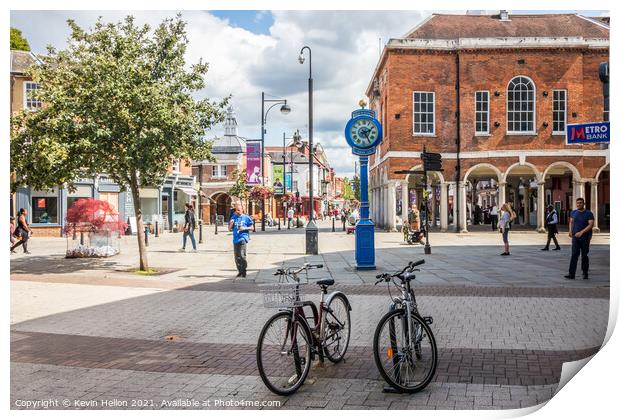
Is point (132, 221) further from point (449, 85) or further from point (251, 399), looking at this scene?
point (251, 399)

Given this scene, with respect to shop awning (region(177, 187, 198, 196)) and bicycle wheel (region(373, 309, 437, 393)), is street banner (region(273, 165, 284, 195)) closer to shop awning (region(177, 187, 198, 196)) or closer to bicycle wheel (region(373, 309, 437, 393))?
shop awning (region(177, 187, 198, 196))

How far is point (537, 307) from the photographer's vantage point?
8141 mm

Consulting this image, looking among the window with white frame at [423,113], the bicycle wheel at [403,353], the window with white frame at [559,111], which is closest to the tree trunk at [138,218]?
the window with white frame at [423,113]

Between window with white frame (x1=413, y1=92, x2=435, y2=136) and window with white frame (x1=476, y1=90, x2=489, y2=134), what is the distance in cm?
80

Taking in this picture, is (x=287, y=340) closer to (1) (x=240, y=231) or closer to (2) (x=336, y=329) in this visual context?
(2) (x=336, y=329)

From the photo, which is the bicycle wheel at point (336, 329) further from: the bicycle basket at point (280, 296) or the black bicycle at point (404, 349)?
the black bicycle at point (404, 349)

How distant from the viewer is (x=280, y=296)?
4785 millimetres

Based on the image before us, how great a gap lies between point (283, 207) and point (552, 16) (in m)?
35.7

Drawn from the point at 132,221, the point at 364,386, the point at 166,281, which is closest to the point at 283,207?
the point at 132,221

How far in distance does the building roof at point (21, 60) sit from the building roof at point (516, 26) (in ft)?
16.4

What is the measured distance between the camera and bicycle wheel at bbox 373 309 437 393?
15.4 ft

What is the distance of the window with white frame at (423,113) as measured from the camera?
10461mm

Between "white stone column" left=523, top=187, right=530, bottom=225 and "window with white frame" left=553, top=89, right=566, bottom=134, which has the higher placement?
"window with white frame" left=553, top=89, right=566, bottom=134

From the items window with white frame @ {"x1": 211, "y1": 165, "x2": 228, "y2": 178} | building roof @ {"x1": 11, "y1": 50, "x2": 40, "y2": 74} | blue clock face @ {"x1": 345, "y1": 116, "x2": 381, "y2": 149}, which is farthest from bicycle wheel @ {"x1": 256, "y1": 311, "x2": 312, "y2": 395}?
window with white frame @ {"x1": 211, "y1": 165, "x2": 228, "y2": 178}
